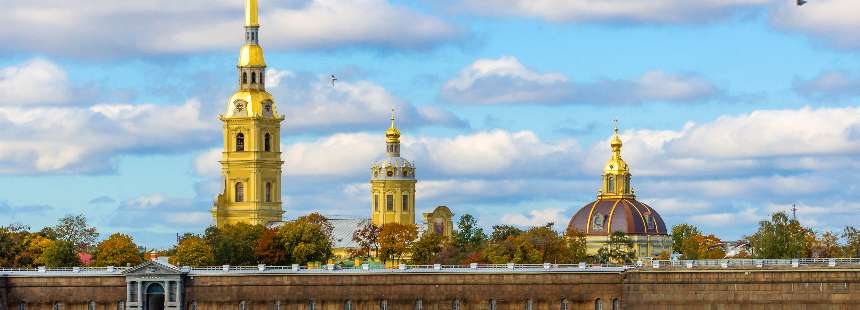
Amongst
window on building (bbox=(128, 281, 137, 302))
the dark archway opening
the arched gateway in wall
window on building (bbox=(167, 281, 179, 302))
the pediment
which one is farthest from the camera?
the dark archway opening

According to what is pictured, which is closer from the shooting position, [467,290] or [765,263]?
[765,263]

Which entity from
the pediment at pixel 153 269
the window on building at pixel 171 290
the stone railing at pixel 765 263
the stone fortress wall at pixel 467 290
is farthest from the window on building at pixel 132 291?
the stone railing at pixel 765 263

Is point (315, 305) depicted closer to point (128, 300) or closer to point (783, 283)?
point (128, 300)

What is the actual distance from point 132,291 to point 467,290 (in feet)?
82.1

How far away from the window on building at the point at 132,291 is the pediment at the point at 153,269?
0.88 m

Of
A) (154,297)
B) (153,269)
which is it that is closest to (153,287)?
(154,297)

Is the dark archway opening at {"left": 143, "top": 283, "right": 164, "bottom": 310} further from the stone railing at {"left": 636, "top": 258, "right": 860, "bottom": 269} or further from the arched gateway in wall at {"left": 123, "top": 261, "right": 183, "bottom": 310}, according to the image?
the stone railing at {"left": 636, "top": 258, "right": 860, "bottom": 269}

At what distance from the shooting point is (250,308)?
178000 millimetres

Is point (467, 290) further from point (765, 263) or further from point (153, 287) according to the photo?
point (153, 287)

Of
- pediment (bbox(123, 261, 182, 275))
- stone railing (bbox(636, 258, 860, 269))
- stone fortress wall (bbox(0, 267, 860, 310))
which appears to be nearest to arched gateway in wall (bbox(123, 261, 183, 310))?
pediment (bbox(123, 261, 182, 275))

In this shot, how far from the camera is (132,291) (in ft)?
590

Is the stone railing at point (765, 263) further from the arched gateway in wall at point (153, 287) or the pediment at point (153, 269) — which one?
the pediment at point (153, 269)

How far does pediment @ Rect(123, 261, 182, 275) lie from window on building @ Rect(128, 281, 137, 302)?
2.90 ft

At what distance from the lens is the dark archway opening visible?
180 metres
